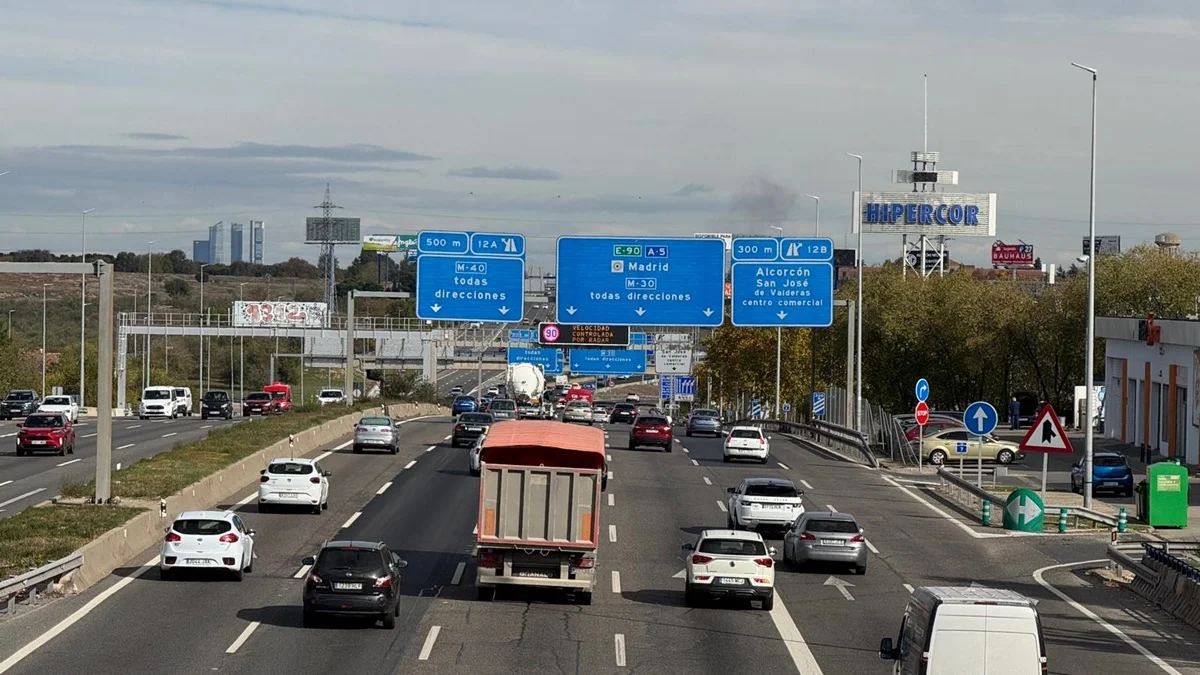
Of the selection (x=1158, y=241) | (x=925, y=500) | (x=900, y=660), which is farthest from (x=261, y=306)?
(x=900, y=660)

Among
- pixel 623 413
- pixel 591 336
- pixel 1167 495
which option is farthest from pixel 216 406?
pixel 1167 495

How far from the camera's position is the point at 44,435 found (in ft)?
189

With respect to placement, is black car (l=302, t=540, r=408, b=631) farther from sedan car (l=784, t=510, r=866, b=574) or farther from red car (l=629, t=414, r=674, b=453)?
red car (l=629, t=414, r=674, b=453)

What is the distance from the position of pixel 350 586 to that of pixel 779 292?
36286mm

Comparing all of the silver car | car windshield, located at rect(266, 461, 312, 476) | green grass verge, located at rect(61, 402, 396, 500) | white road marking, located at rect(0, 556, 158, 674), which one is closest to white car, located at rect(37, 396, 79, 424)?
green grass verge, located at rect(61, 402, 396, 500)

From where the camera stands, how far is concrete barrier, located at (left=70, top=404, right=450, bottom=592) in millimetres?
29875

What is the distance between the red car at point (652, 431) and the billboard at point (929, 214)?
6356 centimetres

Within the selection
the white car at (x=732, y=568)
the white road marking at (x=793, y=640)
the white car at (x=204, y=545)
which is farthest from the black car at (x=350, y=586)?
the white road marking at (x=793, y=640)

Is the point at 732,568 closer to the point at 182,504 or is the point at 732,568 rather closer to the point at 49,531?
the point at 49,531

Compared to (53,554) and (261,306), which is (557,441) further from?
(261,306)

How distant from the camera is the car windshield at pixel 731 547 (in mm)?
28625

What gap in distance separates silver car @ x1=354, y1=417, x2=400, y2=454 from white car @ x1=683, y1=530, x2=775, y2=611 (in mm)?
31172

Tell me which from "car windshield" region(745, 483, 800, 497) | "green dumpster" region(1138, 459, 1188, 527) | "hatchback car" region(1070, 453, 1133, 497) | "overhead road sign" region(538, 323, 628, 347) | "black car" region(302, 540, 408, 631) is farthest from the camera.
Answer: "overhead road sign" region(538, 323, 628, 347)

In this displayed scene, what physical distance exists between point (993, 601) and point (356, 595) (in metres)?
11.9
